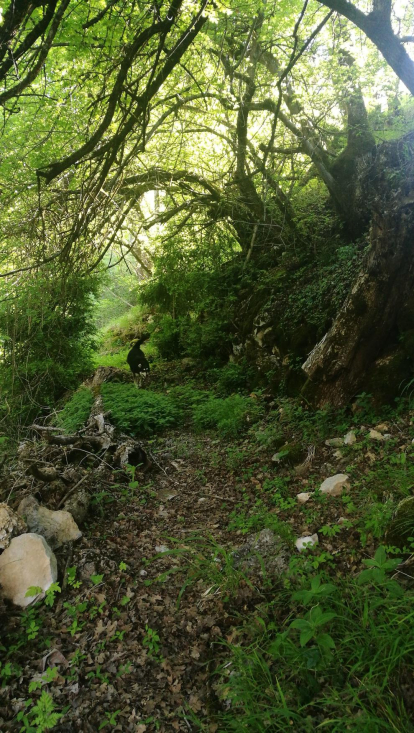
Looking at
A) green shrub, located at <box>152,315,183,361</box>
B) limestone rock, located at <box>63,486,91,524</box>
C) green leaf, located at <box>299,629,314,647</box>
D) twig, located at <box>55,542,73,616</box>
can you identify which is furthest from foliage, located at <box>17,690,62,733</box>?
green shrub, located at <box>152,315,183,361</box>

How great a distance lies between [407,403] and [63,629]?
3.84 metres

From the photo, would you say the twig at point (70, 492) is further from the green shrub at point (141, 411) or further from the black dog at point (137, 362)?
the black dog at point (137, 362)

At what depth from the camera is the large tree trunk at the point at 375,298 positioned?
196 inches

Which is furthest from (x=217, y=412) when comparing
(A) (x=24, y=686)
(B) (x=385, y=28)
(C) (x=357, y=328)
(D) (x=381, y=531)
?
(B) (x=385, y=28)

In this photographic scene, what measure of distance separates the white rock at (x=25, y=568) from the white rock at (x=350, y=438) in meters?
2.99

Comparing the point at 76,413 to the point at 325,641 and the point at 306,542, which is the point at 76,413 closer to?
the point at 306,542

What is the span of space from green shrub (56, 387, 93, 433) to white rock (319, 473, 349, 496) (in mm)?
3552

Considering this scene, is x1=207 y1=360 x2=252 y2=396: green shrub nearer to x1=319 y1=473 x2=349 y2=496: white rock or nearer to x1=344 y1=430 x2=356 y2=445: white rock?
x1=344 y1=430 x2=356 y2=445: white rock

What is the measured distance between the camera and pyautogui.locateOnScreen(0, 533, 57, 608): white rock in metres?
2.83

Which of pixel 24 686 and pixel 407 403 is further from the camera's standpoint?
pixel 407 403

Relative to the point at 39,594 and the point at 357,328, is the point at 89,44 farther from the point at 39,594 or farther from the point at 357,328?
the point at 39,594

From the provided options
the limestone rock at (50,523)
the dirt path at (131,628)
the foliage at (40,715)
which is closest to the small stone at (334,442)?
the dirt path at (131,628)

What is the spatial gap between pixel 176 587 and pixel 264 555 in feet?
2.18

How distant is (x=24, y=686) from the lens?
2.36m
